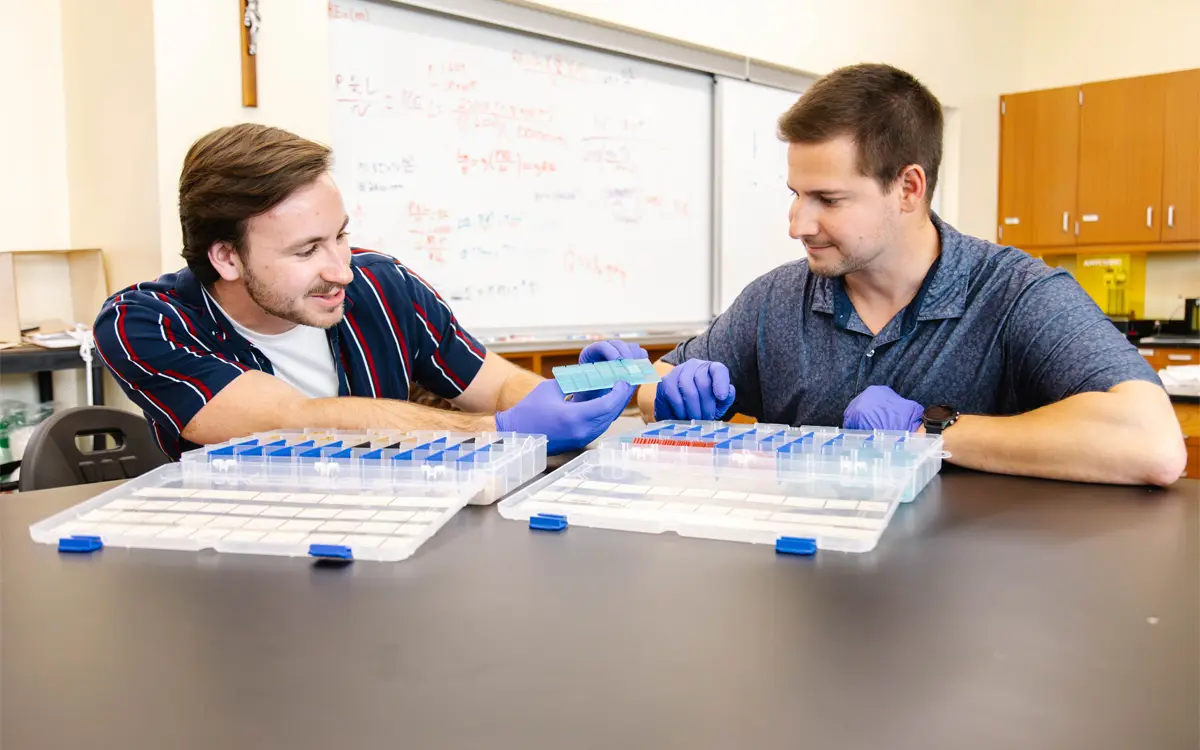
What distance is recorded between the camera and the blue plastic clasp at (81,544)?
0.81m

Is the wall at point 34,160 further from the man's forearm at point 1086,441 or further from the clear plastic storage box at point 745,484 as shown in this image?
the man's forearm at point 1086,441

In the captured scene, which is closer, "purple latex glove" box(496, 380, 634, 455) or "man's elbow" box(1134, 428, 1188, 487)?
"man's elbow" box(1134, 428, 1188, 487)

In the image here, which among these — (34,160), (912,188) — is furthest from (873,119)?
(34,160)

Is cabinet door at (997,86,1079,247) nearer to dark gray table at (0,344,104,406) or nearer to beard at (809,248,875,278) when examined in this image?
beard at (809,248,875,278)

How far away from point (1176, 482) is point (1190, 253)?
14.7 ft

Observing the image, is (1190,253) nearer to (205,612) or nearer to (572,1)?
(572,1)

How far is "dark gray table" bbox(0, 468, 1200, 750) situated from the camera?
478 millimetres

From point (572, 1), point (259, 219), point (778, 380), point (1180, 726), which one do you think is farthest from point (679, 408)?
point (572, 1)

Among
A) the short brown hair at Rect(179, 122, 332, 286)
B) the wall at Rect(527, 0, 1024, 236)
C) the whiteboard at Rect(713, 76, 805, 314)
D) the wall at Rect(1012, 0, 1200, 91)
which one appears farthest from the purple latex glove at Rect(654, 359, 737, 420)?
the wall at Rect(1012, 0, 1200, 91)

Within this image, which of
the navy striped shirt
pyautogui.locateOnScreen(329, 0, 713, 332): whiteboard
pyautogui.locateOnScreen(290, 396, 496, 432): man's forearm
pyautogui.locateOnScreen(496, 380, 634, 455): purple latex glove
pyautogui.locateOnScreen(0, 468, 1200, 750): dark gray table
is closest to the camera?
pyautogui.locateOnScreen(0, 468, 1200, 750): dark gray table

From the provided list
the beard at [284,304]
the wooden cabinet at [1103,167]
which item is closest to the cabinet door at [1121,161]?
the wooden cabinet at [1103,167]

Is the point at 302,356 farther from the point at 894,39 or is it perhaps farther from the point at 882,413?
the point at 894,39

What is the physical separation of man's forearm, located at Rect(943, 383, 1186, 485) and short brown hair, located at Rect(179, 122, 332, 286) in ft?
3.39

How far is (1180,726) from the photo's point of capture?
0.47 metres
